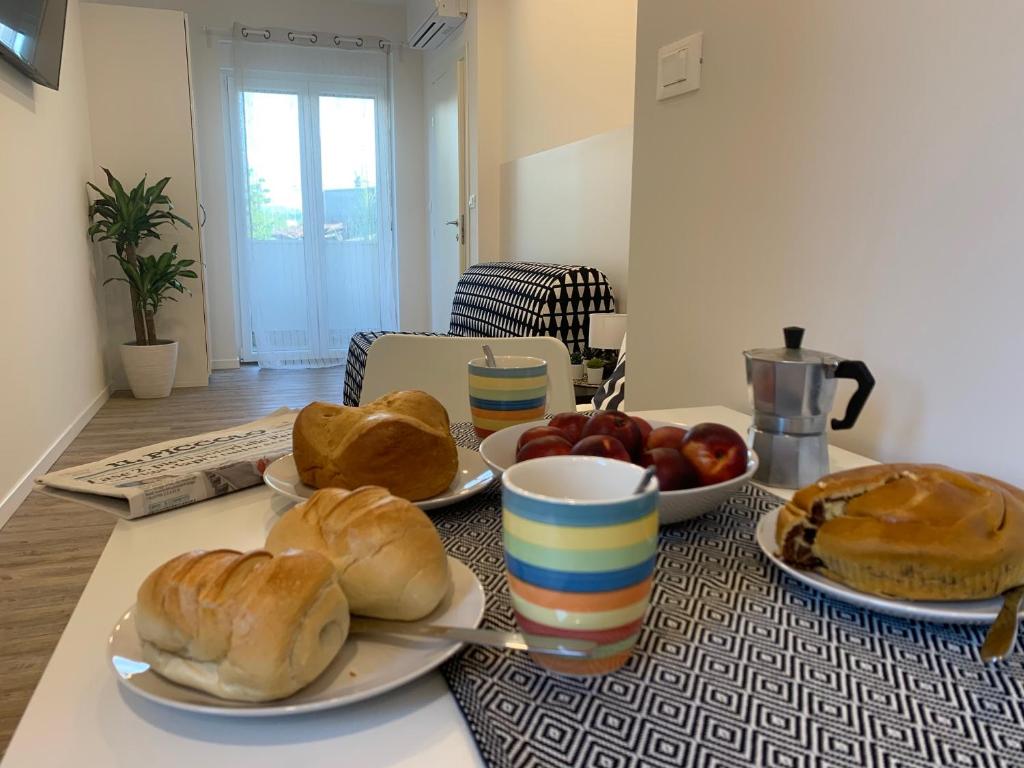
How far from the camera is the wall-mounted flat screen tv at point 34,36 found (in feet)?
8.14

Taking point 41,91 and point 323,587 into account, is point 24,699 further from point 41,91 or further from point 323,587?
point 41,91

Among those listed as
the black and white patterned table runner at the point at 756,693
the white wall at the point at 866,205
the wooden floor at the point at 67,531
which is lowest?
the wooden floor at the point at 67,531

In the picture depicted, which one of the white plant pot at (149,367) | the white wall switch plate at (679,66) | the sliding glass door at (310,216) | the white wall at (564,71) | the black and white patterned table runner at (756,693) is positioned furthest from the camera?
the sliding glass door at (310,216)

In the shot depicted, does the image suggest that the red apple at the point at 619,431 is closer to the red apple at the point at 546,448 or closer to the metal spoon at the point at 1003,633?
the red apple at the point at 546,448

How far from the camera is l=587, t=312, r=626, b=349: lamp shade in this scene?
2.47 metres

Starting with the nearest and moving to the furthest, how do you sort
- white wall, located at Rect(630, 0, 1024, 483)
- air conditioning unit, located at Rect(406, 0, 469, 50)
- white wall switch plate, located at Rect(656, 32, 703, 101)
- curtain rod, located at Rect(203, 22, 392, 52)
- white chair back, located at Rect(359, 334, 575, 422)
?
white wall, located at Rect(630, 0, 1024, 483) < white wall switch plate, located at Rect(656, 32, 703, 101) < white chair back, located at Rect(359, 334, 575, 422) < air conditioning unit, located at Rect(406, 0, 469, 50) < curtain rod, located at Rect(203, 22, 392, 52)

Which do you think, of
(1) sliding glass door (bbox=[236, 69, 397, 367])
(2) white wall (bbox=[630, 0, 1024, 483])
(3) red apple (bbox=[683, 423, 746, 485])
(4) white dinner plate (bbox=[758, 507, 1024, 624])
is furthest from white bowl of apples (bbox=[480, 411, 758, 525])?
(1) sliding glass door (bbox=[236, 69, 397, 367])

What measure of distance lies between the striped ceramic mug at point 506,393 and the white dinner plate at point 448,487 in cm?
7

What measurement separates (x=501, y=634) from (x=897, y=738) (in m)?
0.22

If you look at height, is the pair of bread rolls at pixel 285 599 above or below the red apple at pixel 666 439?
below

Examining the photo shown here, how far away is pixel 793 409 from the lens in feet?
2.44

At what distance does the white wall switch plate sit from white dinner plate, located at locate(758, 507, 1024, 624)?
3.44ft

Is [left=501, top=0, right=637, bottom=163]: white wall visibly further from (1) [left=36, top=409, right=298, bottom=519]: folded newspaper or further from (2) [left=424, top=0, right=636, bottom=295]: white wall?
(1) [left=36, top=409, right=298, bottom=519]: folded newspaper

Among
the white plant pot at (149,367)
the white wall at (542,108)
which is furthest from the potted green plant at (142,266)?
the white wall at (542,108)
